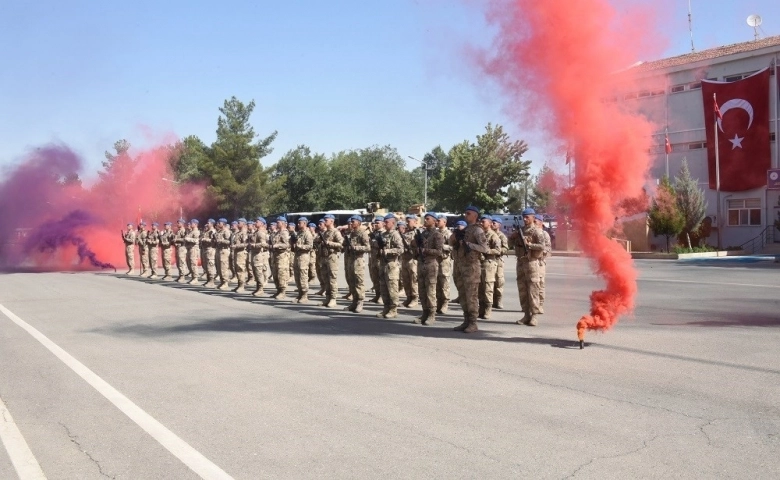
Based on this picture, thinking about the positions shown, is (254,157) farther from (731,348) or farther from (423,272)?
(731,348)

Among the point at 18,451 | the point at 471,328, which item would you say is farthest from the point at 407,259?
the point at 18,451

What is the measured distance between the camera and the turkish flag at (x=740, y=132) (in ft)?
120

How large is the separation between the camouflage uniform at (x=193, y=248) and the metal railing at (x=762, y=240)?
29261 mm

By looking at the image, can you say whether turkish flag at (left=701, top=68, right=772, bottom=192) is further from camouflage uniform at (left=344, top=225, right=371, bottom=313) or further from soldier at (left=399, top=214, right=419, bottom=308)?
camouflage uniform at (left=344, top=225, right=371, bottom=313)

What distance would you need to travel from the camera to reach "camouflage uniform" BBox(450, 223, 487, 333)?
34.8 ft

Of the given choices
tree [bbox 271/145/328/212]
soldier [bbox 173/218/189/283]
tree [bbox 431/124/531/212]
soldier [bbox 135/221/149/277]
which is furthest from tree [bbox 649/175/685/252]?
tree [bbox 271/145/328/212]

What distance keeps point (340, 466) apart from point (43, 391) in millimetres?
3896

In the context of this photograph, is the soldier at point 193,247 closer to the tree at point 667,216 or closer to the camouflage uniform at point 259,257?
the camouflage uniform at point 259,257

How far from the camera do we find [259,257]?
696 inches

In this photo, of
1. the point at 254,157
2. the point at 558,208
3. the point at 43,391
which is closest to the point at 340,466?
the point at 43,391

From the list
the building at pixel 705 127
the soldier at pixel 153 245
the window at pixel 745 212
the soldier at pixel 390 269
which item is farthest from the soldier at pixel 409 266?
A: the window at pixel 745 212

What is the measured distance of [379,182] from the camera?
73438mm

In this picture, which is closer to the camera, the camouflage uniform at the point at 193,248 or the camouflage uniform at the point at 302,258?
the camouflage uniform at the point at 302,258

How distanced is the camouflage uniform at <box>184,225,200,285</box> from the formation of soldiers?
107 cm
